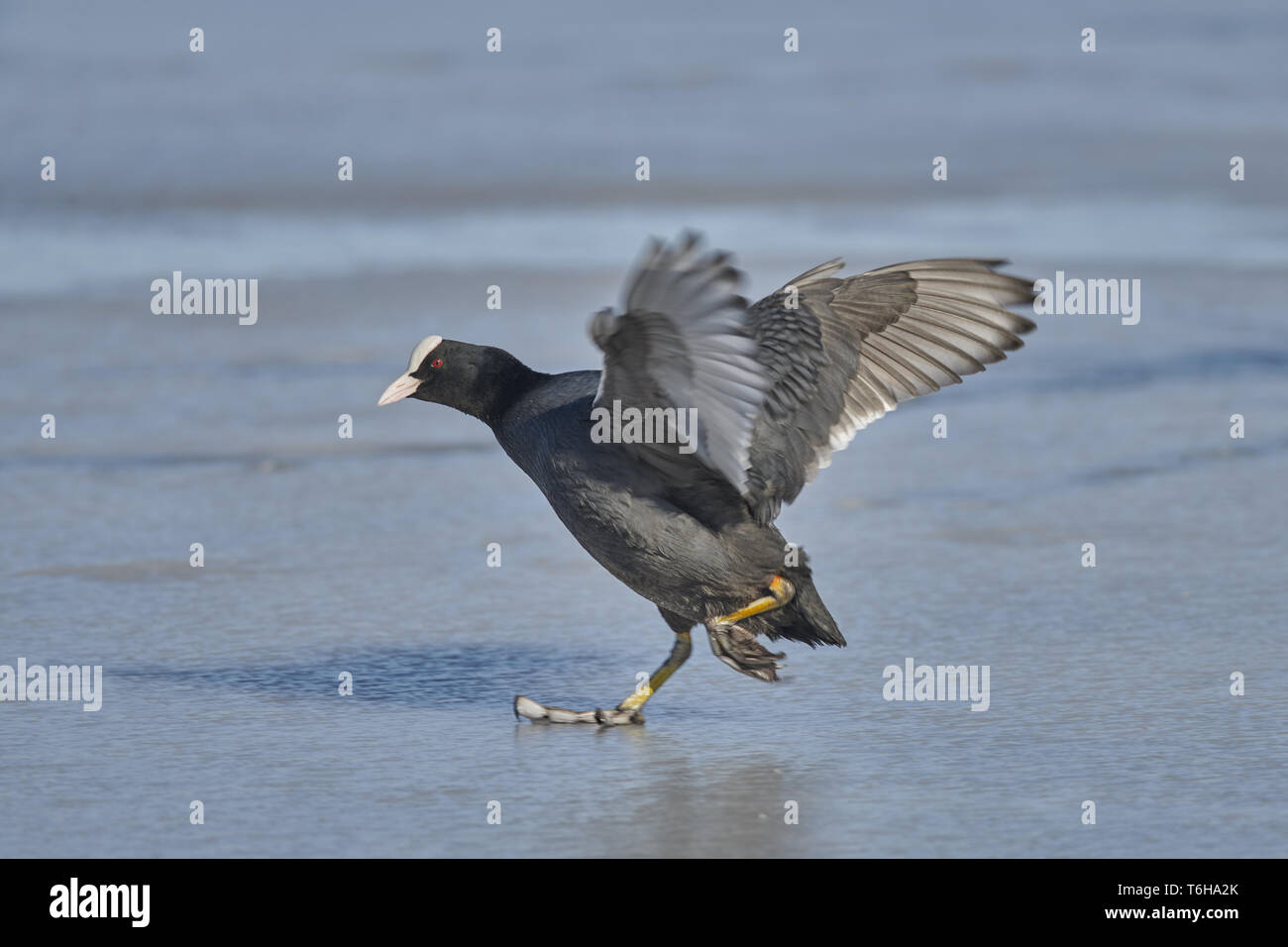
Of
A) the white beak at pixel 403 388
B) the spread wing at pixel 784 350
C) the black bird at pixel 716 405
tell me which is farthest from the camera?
the white beak at pixel 403 388

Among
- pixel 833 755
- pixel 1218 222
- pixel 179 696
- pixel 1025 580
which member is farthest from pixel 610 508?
pixel 1218 222

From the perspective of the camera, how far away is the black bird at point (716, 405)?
4.46 metres

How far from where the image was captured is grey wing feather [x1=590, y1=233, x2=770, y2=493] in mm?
4234

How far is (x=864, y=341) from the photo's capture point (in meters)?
5.79

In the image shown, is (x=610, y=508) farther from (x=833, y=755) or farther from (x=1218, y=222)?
(x=1218, y=222)

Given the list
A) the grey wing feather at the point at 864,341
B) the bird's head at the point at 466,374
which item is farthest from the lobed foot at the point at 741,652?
the bird's head at the point at 466,374

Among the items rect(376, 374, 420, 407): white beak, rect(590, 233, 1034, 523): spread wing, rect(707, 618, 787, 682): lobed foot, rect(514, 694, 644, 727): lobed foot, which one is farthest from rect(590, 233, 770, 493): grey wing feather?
rect(376, 374, 420, 407): white beak

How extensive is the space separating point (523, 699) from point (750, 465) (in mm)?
879

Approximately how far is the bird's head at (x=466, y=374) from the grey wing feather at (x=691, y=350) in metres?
0.74

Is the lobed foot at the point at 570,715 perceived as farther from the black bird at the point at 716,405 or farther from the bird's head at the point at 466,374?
the bird's head at the point at 466,374

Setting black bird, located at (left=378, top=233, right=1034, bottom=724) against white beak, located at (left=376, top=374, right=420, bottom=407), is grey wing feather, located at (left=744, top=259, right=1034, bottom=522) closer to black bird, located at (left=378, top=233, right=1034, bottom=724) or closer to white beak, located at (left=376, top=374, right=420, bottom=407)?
black bird, located at (left=378, top=233, right=1034, bottom=724)

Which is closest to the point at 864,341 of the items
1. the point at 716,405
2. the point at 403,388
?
the point at 716,405

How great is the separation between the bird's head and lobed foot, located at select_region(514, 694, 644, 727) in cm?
90

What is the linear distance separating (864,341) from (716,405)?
1.31m
